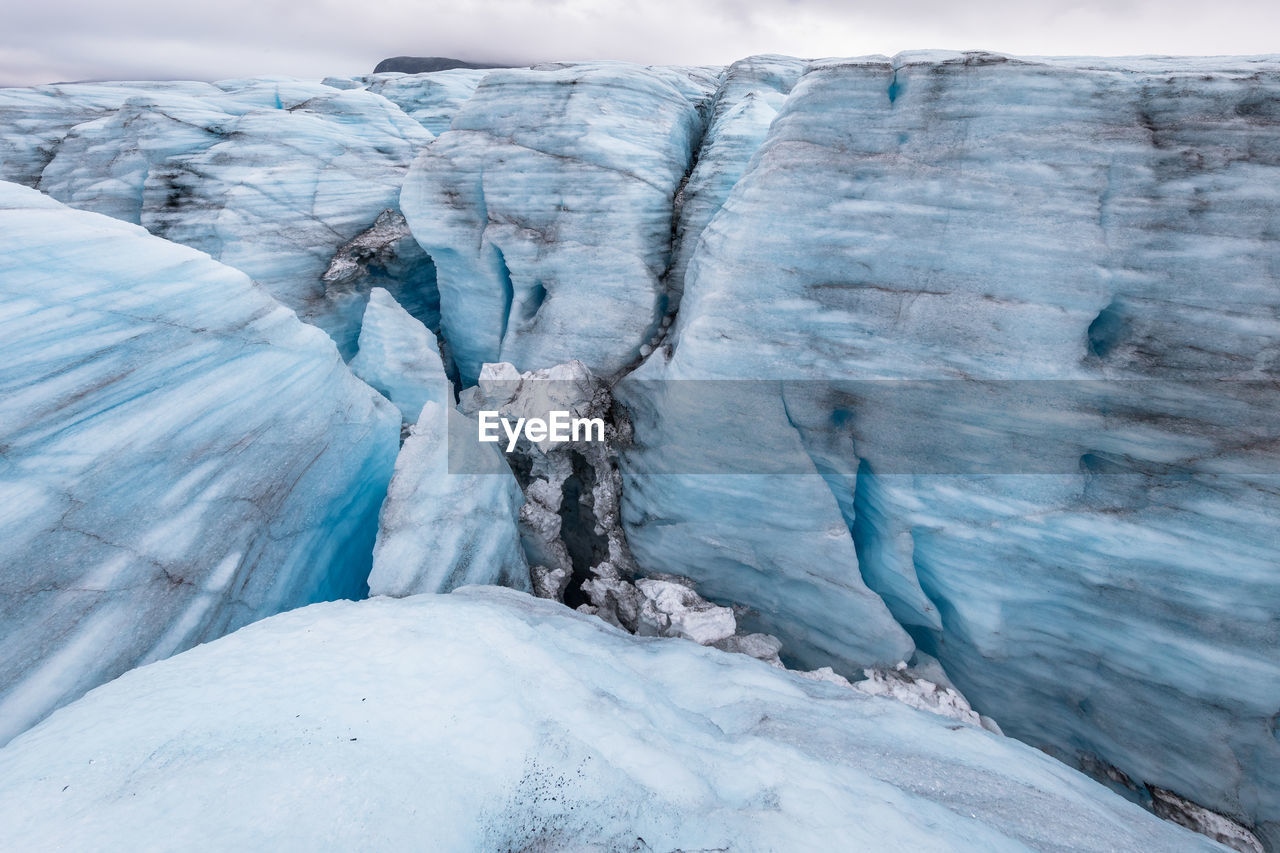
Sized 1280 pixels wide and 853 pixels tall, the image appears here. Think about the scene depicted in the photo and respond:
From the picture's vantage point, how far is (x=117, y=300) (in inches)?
118

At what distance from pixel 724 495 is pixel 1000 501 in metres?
2.12

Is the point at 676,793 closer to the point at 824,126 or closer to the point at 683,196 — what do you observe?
the point at 824,126

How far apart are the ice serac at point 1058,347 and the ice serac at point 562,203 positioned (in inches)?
55.3

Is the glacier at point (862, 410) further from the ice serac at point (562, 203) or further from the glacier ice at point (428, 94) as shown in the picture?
the glacier ice at point (428, 94)

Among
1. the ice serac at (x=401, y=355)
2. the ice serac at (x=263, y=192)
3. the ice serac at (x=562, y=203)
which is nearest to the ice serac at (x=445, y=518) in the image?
the ice serac at (x=401, y=355)

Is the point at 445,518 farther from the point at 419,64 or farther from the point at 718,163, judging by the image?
the point at 419,64

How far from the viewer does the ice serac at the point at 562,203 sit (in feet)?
18.8

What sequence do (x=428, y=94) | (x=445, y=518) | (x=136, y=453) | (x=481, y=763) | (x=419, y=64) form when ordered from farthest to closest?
(x=419, y=64) → (x=428, y=94) → (x=445, y=518) → (x=136, y=453) → (x=481, y=763)

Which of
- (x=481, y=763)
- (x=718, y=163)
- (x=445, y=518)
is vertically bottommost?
(x=445, y=518)

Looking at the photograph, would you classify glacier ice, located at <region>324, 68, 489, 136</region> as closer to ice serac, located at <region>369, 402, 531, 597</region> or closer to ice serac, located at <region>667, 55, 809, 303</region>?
ice serac, located at <region>667, 55, 809, 303</region>

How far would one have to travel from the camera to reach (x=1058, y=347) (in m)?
3.56

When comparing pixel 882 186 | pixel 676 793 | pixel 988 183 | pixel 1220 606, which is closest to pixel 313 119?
pixel 882 186

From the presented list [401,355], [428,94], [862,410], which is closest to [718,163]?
[862,410]

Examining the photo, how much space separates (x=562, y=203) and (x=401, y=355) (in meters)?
2.53
